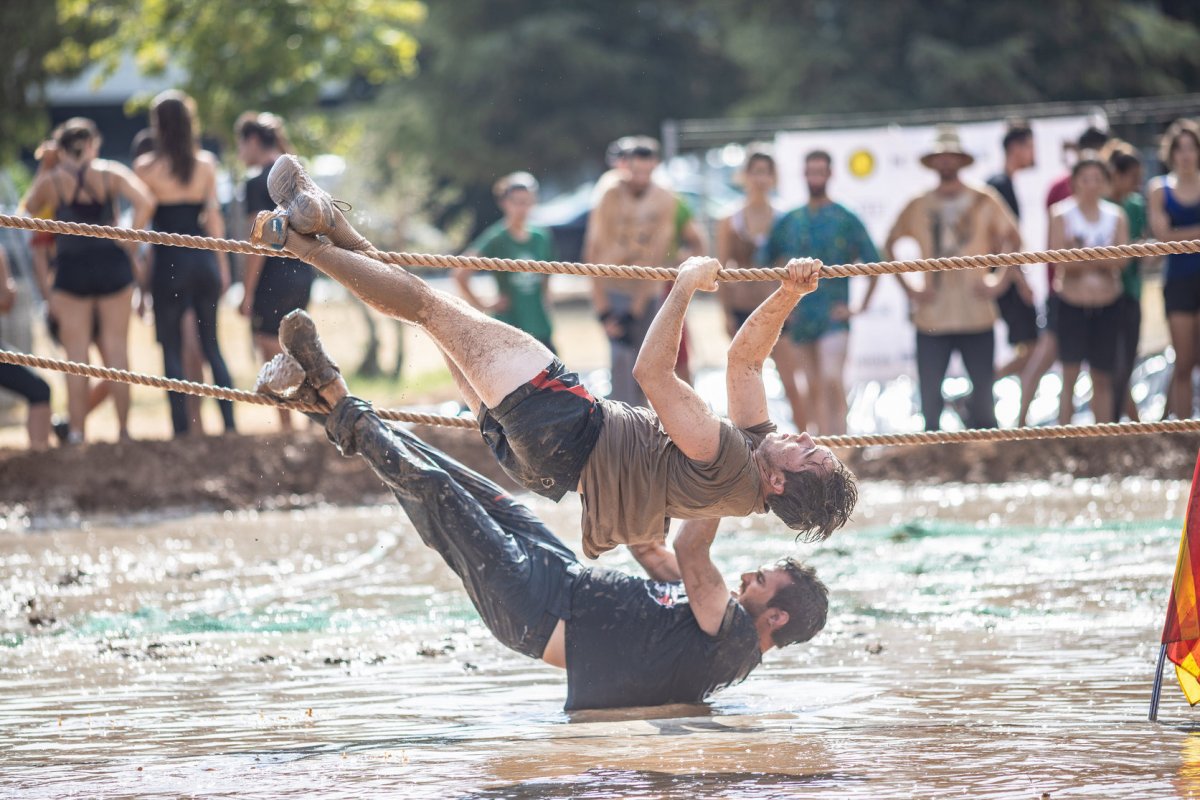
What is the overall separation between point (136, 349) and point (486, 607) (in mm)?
15693

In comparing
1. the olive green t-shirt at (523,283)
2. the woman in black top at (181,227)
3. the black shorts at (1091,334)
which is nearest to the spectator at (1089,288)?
the black shorts at (1091,334)

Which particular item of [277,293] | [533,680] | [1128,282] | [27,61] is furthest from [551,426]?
[27,61]

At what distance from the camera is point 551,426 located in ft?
18.9

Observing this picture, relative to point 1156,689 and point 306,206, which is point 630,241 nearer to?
point 306,206

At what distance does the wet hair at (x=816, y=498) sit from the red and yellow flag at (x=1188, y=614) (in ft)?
3.64

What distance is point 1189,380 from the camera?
1098cm

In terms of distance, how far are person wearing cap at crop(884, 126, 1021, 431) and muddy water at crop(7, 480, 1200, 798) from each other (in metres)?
1.22

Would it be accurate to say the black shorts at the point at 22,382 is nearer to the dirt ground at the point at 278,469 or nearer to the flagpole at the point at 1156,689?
the dirt ground at the point at 278,469

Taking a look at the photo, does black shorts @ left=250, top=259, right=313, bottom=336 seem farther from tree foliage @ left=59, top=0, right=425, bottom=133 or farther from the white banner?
tree foliage @ left=59, top=0, right=425, bottom=133

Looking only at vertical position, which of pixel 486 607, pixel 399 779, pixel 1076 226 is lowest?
pixel 399 779

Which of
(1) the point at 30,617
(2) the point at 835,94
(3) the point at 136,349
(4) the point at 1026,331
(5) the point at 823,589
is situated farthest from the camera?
(2) the point at 835,94

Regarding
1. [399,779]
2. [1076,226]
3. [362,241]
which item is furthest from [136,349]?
[399,779]

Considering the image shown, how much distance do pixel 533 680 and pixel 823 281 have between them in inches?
196

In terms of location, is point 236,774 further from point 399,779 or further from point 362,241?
point 362,241
